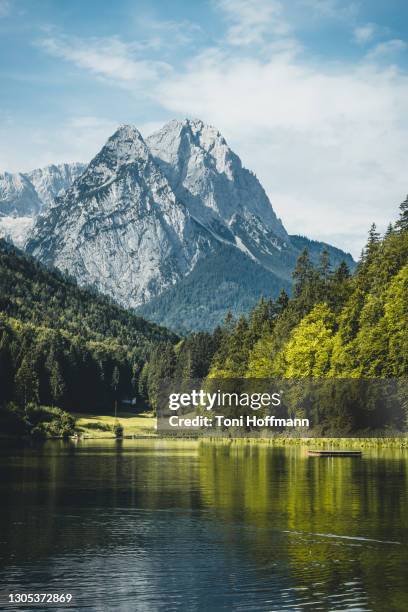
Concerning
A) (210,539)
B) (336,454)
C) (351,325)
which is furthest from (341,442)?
(210,539)

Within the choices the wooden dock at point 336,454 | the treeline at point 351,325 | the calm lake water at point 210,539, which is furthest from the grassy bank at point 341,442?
the calm lake water at point 210,539

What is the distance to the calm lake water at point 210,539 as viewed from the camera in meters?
38.7

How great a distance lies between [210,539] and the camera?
5206 cm

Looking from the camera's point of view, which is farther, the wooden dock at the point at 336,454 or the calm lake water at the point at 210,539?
the wooden dock at the point at 336,454

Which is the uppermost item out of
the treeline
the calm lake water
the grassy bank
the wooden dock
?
the treeline

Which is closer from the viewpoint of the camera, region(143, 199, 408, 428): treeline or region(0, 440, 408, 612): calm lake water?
region(0, 440, 408, 612): calm lake water

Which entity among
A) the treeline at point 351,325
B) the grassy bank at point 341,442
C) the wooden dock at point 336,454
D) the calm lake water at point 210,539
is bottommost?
the calm lake water at point 210,539

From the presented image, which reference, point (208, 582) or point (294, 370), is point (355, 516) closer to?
point (208, 582)

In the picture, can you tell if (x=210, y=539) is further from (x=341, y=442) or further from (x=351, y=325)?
(x=351, y=325)

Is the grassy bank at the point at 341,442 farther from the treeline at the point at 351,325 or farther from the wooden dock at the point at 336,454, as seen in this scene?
the wooden dock at the point at 336,454

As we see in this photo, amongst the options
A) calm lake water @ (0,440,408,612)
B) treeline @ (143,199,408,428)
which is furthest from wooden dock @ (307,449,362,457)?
calm lake water @ (0,440,408,612)

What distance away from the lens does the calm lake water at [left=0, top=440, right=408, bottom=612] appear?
38.7 metres

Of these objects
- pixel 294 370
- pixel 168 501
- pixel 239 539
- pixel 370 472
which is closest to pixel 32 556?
pixel 239 539

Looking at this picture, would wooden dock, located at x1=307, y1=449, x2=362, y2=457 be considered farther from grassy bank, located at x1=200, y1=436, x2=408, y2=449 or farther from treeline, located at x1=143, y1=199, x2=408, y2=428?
treeline, located at x1=143, y1=199, x2=408, y2=428
